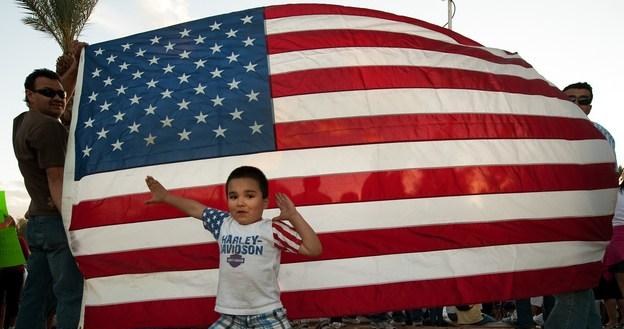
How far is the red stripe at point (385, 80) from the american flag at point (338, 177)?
0.03 feet

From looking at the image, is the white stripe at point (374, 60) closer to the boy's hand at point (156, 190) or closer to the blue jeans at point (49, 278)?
the boy's hand at point (156, 190)

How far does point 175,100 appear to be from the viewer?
12.3 ft

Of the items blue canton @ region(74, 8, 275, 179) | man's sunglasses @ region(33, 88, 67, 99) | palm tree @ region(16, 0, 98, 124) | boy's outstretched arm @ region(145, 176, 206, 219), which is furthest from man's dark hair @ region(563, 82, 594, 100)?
palm tree @ region(16, 0, 98, 124)

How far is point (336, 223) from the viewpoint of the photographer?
3564mm

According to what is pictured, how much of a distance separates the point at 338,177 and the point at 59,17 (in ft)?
38.0

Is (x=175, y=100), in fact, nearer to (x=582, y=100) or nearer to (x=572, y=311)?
(x=572, y=311)

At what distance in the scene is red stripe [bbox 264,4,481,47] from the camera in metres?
4.29

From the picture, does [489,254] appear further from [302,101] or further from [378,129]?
[302,101]

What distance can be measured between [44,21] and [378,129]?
1180 cm

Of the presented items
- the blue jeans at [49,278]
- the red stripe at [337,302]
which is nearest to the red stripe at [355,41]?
the red stripe at [337,302]

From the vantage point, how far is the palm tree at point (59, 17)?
1334 centimetres

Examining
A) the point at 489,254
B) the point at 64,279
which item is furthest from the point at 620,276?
the point at 64,279

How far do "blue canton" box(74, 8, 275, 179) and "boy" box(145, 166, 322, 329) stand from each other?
0.64m

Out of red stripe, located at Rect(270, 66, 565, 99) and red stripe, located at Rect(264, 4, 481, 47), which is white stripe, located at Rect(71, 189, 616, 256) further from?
red stripe, located at Rect(264, 4, 481, 47)
